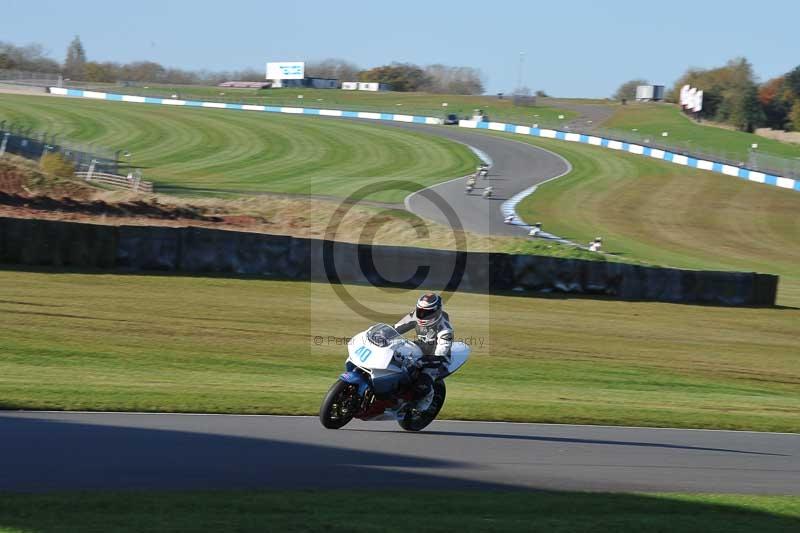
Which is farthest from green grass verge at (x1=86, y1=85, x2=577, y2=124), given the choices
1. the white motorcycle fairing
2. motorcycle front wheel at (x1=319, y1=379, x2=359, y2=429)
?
motorcycle front wheel at (x1=319, y1=379, x2=359, y2=429)

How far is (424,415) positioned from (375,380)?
1.35m

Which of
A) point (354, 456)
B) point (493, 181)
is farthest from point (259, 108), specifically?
point (354, 456)

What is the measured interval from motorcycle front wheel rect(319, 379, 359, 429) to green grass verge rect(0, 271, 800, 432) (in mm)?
1650

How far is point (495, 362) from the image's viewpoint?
62.0ft

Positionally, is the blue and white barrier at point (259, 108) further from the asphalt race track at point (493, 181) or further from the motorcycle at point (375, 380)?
the motorcycle at point (375, 380)

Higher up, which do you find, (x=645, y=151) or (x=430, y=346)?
(x=645, y=151)

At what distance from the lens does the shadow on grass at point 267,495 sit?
7.80 meters

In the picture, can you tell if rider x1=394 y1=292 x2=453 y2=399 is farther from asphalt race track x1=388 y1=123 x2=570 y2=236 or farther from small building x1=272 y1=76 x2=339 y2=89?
small building x1=272 y1=76 x2=339 y2=89

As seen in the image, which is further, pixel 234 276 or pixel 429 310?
pixel 234 276

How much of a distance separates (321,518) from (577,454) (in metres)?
4.69

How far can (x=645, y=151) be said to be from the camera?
74.3 meters

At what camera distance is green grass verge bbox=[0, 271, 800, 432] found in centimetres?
1418

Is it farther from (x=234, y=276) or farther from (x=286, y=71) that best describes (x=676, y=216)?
(x=286, y=71)

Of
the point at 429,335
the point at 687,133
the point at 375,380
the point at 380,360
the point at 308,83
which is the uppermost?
the point at 308,83
